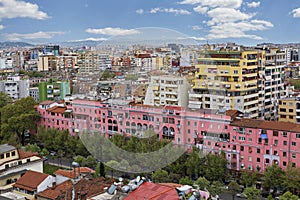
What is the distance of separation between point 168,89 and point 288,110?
211 inches

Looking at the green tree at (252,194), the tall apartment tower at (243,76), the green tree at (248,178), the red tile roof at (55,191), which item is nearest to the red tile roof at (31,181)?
the red tile roof at (55,191)

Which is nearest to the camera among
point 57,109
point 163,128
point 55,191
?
point 55,191

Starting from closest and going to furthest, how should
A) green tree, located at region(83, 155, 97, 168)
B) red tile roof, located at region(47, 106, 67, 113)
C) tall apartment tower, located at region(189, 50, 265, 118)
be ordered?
green tree, located at region(83, 155, 97, 168)
tall apartment tower, located at region(189, 50, 265, 118)
red tile roof, located at region(47, 106, 67, 113)

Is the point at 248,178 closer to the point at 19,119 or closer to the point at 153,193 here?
the point at 153,193

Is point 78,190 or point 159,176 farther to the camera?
point 159,176

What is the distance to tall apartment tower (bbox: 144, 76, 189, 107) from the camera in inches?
101

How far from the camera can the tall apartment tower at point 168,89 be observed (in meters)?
2.56

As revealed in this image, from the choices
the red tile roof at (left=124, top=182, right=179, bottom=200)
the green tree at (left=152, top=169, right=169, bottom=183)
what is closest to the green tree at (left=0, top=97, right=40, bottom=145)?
the green tree at (left=152, top=169, right=169, bottom=183)

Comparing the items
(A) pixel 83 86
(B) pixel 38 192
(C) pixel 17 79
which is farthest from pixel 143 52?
(C) pixel 17 79

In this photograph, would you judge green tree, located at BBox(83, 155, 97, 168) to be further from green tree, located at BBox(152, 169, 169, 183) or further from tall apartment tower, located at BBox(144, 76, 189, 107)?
tall apartment tower, located at BBox(144, 76, 189, 107)

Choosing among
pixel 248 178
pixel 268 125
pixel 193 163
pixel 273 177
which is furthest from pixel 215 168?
pixel 268 125

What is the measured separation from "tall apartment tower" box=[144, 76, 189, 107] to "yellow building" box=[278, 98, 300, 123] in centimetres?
494

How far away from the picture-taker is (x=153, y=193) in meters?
2.71

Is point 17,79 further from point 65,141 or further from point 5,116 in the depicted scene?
point 65,141
